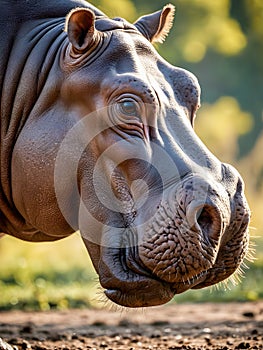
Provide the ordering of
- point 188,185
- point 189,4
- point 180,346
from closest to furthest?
point 188,185 < point 180,346 < point 189,4

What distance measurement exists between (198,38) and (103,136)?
42.0 ft

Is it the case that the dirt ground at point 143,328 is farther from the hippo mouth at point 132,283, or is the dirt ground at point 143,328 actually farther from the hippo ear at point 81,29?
the hippo ear at point 81,29

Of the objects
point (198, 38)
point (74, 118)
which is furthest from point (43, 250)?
point (74, 118)

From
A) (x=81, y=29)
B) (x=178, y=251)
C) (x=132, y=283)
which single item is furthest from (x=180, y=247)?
(x=81, y=29)

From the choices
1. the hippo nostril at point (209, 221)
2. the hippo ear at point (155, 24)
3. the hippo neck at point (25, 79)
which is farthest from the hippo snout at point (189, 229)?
the hippo ear at point (155, 24)

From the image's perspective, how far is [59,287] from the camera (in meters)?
9.48

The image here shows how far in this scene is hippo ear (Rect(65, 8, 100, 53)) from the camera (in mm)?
4324

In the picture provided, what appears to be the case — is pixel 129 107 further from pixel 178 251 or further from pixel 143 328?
pixel 143 328

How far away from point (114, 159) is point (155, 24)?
133cm

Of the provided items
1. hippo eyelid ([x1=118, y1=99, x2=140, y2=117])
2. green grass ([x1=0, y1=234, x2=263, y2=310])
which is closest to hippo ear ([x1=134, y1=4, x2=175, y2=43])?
hippo eyelid ([x1=118, y1=99, x2=140, y2=117])

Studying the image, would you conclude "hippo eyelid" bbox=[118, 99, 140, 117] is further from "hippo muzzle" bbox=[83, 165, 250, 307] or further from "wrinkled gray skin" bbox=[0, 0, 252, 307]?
"hippo muzzle" bbox=[83, 165, 250, 307]

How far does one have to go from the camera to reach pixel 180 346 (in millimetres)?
5293

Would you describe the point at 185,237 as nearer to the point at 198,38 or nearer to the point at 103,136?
the point at 103,136

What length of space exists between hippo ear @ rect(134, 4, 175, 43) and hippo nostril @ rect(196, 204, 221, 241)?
1.64 m
